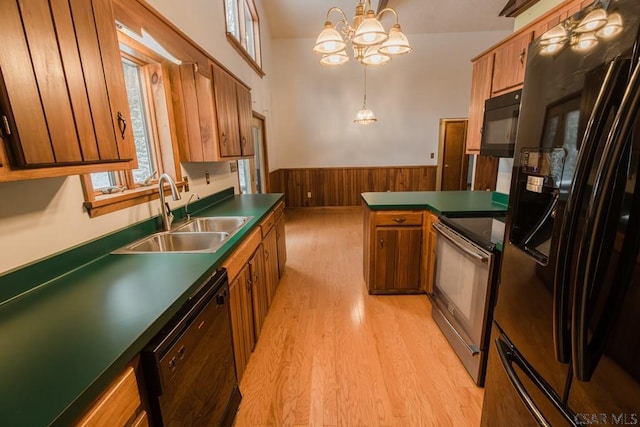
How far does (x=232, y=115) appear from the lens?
2.65 metres

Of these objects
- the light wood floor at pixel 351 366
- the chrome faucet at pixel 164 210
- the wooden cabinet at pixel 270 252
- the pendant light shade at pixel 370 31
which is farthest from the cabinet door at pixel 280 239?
the pendant light shade at pixel 370 31

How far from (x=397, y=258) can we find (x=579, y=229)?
195cm

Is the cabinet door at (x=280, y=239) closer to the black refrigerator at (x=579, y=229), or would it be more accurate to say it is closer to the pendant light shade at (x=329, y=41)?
the pendant light shade at (x=329, y=41)

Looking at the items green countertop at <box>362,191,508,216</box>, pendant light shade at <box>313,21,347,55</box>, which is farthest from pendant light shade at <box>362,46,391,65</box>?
green countertop at <box>362,191,508,216</box>

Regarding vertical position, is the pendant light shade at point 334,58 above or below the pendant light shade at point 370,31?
above

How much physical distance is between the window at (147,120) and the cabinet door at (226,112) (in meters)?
0.39

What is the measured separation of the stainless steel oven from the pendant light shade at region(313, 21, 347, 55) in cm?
151

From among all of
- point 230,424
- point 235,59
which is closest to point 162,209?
point 230,424

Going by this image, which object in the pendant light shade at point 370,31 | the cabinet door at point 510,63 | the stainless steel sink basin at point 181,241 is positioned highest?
the pendant light shade at point 370,31

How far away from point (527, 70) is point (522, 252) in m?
0.64

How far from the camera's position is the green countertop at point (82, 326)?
600mm

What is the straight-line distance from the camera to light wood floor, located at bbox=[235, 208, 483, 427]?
1531 millimetres

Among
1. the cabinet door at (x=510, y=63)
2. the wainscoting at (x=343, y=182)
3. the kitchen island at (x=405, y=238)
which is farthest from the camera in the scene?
the wainscoting at (x=343, y=182)

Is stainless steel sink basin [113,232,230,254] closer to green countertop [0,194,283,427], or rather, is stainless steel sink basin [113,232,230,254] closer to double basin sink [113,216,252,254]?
double basin sink [113,216,252,254]
